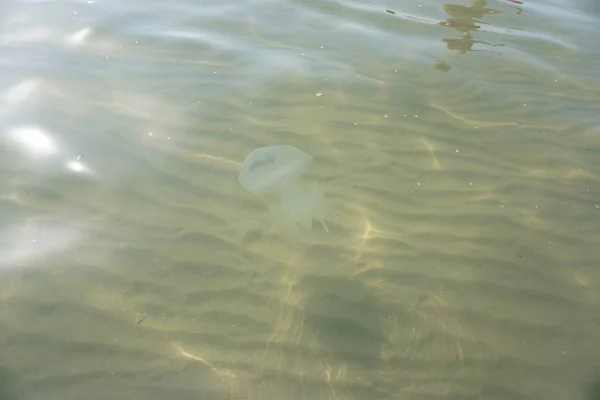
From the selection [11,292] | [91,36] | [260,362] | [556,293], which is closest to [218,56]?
[91,36]

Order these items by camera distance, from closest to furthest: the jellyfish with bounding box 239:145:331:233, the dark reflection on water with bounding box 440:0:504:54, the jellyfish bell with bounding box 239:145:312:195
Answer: the jellyfish with bounding box 239:145:331:233
the jellyfish bell with bounding box 239:145:312:195
the dark reflection on water with bounding box 440:0:504:54

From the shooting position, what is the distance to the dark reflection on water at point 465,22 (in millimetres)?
5168

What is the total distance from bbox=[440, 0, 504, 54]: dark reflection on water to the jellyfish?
2447mm

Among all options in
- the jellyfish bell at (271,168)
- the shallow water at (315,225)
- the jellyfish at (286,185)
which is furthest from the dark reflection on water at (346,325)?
the jellyfish bell at (271,168)

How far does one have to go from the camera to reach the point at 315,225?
3.40 m

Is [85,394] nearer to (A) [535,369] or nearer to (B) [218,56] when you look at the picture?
(A) [535,369]

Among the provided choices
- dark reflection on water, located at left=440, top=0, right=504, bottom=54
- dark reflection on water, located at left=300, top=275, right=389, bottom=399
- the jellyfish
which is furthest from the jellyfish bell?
dark reflection on water, located at left=440, top=0, right=504, bottom=54

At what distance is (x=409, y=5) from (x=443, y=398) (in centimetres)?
468

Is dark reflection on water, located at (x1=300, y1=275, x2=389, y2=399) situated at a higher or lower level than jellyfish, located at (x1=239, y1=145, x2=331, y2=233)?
lower

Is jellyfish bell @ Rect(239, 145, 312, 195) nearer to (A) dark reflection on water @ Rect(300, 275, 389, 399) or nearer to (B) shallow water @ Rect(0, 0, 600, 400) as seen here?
(B) shallow water @ Rect(0, 0, 600, 400)

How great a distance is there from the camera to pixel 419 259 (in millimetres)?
3227

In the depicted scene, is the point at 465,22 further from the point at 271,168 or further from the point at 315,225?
the point at 315,225

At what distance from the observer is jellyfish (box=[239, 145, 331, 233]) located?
3.45 metres

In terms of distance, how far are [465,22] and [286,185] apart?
335 cm
